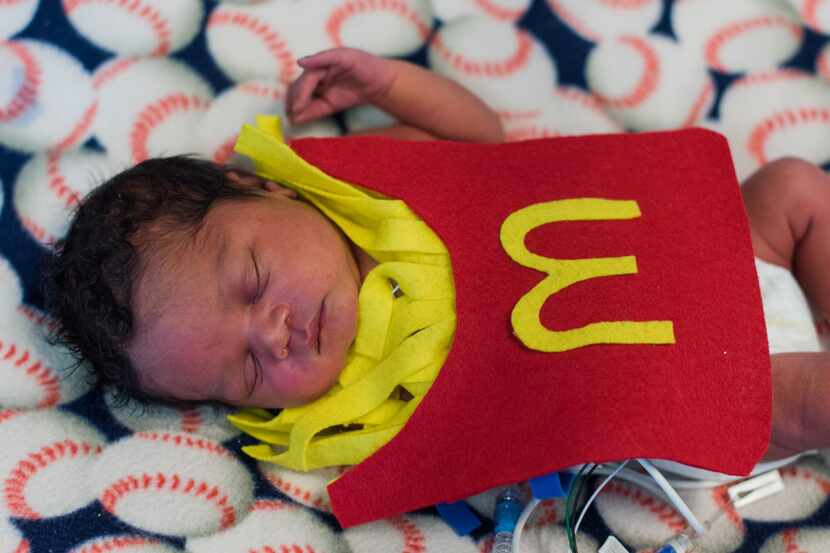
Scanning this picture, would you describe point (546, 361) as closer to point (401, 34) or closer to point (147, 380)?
point (147, 380)

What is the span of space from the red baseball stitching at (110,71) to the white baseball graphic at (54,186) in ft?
0.39

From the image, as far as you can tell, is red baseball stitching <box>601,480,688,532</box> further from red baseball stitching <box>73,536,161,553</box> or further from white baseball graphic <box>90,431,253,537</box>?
red baseball stitching <box>73,536,161,553</box>

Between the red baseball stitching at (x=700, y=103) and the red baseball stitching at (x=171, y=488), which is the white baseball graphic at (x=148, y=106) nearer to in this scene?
the red baseball stitching at (x=171, y=488)

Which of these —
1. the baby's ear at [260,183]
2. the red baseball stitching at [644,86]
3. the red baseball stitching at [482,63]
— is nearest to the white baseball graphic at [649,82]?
the red baseball stitching at [644,86]

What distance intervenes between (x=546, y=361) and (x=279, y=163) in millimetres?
487

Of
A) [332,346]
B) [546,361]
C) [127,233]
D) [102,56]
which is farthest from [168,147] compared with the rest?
[546,361]

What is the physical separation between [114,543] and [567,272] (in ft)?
2.31

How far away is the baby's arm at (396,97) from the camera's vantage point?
1.43 meters

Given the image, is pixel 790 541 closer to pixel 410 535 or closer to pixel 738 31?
pixel 410 535

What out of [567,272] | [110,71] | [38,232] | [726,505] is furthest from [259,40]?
[726,505]

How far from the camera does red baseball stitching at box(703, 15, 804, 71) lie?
159 cm

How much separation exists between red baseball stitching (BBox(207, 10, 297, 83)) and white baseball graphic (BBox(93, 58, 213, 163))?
0.11 metres

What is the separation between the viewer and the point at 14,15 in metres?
1.54

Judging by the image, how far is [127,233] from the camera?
1191 mm
